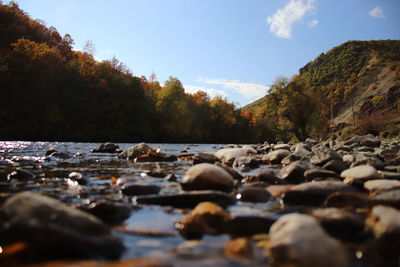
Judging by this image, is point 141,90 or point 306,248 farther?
point 141,90

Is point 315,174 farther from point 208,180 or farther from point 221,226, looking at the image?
point 221,226

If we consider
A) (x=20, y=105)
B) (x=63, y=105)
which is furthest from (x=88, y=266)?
(x=63, y=105)

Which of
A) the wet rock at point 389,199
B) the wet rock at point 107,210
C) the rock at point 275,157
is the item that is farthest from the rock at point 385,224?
the rock at point 275,157

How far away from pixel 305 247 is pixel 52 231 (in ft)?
4.66

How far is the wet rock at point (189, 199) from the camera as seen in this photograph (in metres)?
Answer: 2.83

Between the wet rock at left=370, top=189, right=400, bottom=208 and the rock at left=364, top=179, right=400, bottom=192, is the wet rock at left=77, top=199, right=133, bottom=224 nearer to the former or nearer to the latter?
the wet rock at left=370, top=189, right=400, bottom=208

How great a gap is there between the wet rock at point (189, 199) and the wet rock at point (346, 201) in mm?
950

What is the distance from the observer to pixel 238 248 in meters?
1.73

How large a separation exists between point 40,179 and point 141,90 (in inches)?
1730

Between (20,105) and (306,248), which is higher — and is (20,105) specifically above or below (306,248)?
above

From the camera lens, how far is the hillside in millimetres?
60594

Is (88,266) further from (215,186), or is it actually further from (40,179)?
(40,179)

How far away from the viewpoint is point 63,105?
3591cm

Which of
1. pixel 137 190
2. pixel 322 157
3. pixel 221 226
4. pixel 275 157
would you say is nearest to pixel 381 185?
pixel 221 226
